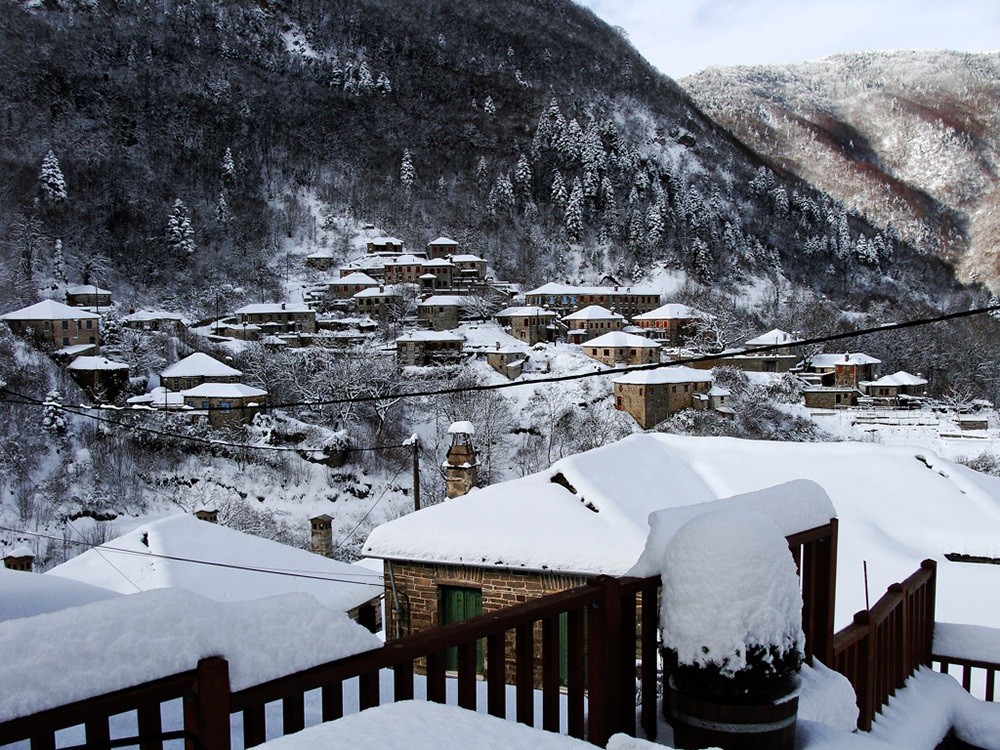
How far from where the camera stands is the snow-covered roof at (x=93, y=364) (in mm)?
37469

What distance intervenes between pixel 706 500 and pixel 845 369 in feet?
146

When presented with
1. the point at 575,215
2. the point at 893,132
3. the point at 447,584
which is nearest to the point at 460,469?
the point at 447,584

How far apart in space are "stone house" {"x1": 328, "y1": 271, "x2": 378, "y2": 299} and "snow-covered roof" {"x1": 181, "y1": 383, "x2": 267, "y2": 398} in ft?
63.1

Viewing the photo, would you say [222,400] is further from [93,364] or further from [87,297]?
[87,297]

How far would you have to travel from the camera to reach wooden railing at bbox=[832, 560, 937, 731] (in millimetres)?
3096

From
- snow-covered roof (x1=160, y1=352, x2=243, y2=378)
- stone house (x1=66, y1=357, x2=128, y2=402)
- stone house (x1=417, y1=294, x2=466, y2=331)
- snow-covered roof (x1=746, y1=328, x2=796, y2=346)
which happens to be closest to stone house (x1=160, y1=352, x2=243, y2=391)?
snow-covered roof (x1=160, y1=352, x2=243, y2=378)

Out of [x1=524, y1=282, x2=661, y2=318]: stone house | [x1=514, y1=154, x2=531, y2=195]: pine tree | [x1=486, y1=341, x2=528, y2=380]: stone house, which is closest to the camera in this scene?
[x1=486, y1=341, x2=528, y2=380]: stone house

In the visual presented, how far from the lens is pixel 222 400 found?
3644cm

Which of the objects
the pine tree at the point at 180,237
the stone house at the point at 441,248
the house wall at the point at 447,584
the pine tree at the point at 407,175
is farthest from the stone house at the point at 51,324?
the pine tree at the point at 407,175

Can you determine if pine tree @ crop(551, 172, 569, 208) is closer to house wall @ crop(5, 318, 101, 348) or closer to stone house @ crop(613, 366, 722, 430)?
stone house @ crop(613, 366, 722, 430)

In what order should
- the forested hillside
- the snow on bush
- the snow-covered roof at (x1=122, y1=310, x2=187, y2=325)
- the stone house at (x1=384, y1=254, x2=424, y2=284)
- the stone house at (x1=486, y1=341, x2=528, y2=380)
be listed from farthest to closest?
the forested hillside
the stone house at (x1=384, y1=254, x2=424, y2=284)
the snow-covered roof at (x1=122, y1=310, x2=187, y2=325)
the stone house at (x1=486, y1=341, x2=528, y2=380)
the snow on bush

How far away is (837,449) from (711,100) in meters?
152

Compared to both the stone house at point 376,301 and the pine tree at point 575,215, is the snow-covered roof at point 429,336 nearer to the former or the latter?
the stone house at point 376,301

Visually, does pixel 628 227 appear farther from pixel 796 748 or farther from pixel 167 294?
pixel 796 748
